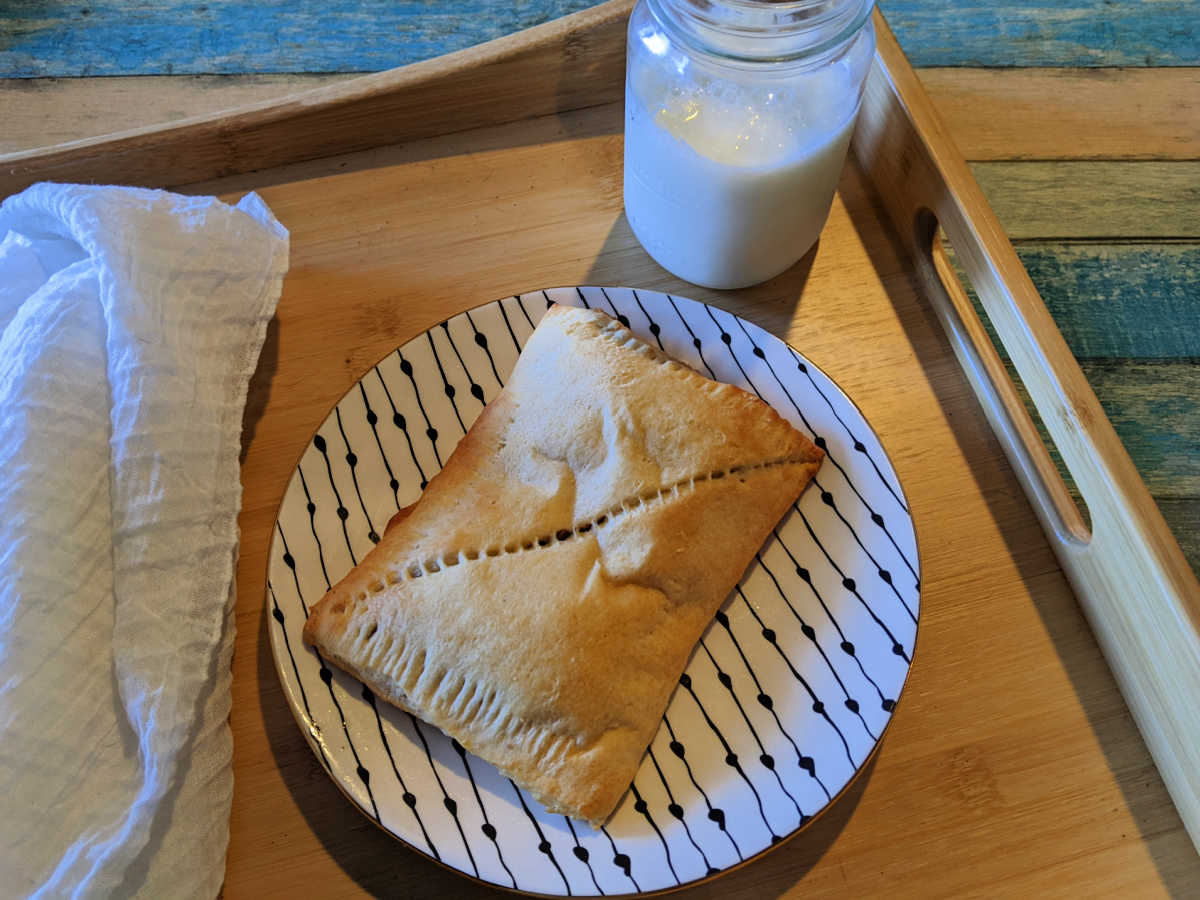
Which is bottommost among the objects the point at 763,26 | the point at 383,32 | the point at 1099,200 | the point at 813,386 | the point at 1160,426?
the point at 1160,426

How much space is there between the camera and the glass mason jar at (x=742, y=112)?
2.15ft

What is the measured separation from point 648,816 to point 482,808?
108 millimetres

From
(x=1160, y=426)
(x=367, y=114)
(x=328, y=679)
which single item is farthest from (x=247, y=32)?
(x=1160, y=426)

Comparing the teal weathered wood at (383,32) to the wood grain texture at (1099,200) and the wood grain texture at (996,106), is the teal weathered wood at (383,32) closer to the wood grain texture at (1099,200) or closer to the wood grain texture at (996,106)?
the wood grain texture at (996,106)

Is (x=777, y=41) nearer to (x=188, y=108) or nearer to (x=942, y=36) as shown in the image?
(x=942, y=36)

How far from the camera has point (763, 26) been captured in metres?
0.63

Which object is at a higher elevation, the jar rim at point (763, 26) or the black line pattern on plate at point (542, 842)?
the jar rim at point (763, 26)

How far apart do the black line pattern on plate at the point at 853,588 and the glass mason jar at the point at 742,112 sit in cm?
23

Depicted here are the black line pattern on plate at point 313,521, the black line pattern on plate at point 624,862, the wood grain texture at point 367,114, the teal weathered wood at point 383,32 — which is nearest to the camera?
the black line pattern on plate at point 624,862

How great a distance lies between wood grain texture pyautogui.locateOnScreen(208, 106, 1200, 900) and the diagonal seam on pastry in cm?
11

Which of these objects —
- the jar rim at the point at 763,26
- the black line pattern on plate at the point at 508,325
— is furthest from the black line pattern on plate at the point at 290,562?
the jar rim at the point at 763,26

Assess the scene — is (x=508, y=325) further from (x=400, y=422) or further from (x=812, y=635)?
(x=812, y=635)

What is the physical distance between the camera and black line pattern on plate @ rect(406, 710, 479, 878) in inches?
23.7

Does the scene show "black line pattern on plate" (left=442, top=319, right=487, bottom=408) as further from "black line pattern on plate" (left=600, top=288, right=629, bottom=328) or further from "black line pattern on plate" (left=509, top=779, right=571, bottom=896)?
"black line pattern on plate" (left=509, top=779, right=571, bottom=896)
